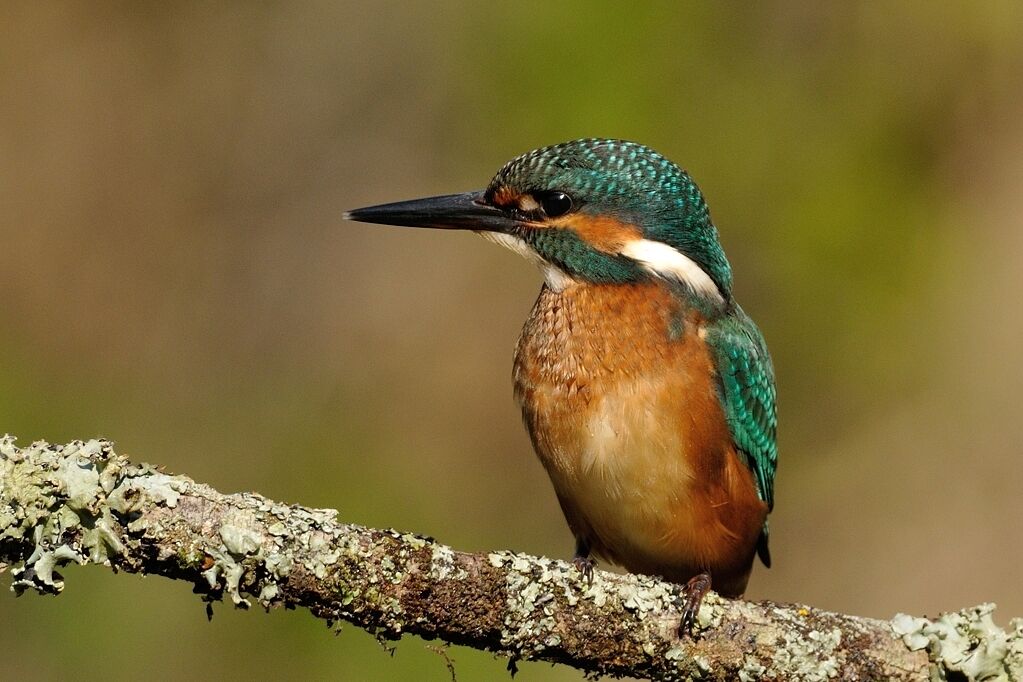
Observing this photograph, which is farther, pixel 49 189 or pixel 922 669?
pixel 49 189

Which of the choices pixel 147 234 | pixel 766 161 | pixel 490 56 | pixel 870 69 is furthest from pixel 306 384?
pixel 870 69

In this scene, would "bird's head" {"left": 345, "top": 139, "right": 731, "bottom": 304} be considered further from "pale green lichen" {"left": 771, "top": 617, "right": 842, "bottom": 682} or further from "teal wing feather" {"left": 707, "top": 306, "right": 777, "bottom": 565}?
"pale green lichen" {"left": 771, "top": 617, "right": 842, "bottom": 682}

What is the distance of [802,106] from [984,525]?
184 cm

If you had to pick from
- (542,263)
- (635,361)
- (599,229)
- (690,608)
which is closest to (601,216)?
(599,229)

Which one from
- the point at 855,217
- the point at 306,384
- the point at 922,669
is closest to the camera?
the point at 922,669

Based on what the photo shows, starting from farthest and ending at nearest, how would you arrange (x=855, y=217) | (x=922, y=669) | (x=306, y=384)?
(x=306, y=384)
(x=855, y=217)
(x=922, y=669)

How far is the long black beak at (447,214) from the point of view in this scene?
321 centimetres

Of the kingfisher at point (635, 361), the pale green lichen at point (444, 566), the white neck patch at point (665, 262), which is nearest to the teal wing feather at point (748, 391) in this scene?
the kingfisher at point (635, 361)

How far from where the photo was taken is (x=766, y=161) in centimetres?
388

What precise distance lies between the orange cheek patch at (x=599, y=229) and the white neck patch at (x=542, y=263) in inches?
4.1

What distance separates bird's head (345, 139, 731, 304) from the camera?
3.12m

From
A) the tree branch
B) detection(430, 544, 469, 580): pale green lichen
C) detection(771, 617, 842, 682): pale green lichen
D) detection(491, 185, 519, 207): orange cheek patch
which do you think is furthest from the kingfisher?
detection(430, 544, 469, 580): pale green lichen

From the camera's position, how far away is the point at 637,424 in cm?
291

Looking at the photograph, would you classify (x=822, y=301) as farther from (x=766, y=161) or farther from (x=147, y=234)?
(x=147, y=234)
